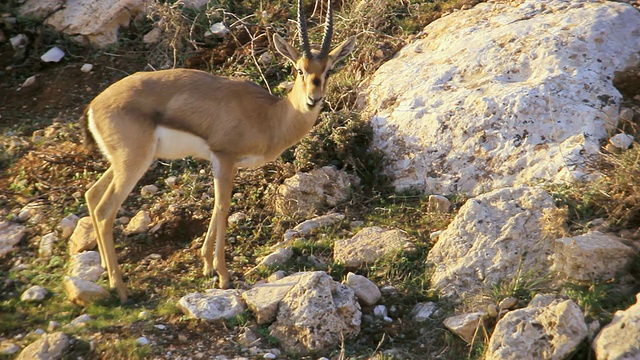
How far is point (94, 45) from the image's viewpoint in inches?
423

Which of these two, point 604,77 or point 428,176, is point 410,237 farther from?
point 604,77

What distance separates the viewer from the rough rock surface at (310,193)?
7785 mm

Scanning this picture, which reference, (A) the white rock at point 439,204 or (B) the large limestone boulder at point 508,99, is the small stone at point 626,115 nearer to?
(B) the large limestone boulder at point 508,99

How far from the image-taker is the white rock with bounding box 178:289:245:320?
6.11m

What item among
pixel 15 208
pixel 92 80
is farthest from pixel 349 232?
pixel 92 80

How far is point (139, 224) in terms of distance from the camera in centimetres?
777

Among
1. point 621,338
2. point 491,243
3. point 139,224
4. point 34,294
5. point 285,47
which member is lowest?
point 139,224

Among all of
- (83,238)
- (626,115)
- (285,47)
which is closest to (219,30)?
(285,47)

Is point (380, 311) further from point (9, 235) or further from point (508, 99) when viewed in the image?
point (9, 235)

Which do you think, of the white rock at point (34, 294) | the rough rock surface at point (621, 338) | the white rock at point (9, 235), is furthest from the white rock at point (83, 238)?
the rough rock surface at point (621, 338)

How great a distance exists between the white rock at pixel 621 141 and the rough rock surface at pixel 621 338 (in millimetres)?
2171

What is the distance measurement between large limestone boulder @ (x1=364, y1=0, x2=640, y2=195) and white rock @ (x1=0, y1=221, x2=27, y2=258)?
12.6 ft

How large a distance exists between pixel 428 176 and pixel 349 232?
3.62 ft

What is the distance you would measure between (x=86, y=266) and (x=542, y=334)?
4.27 meters
